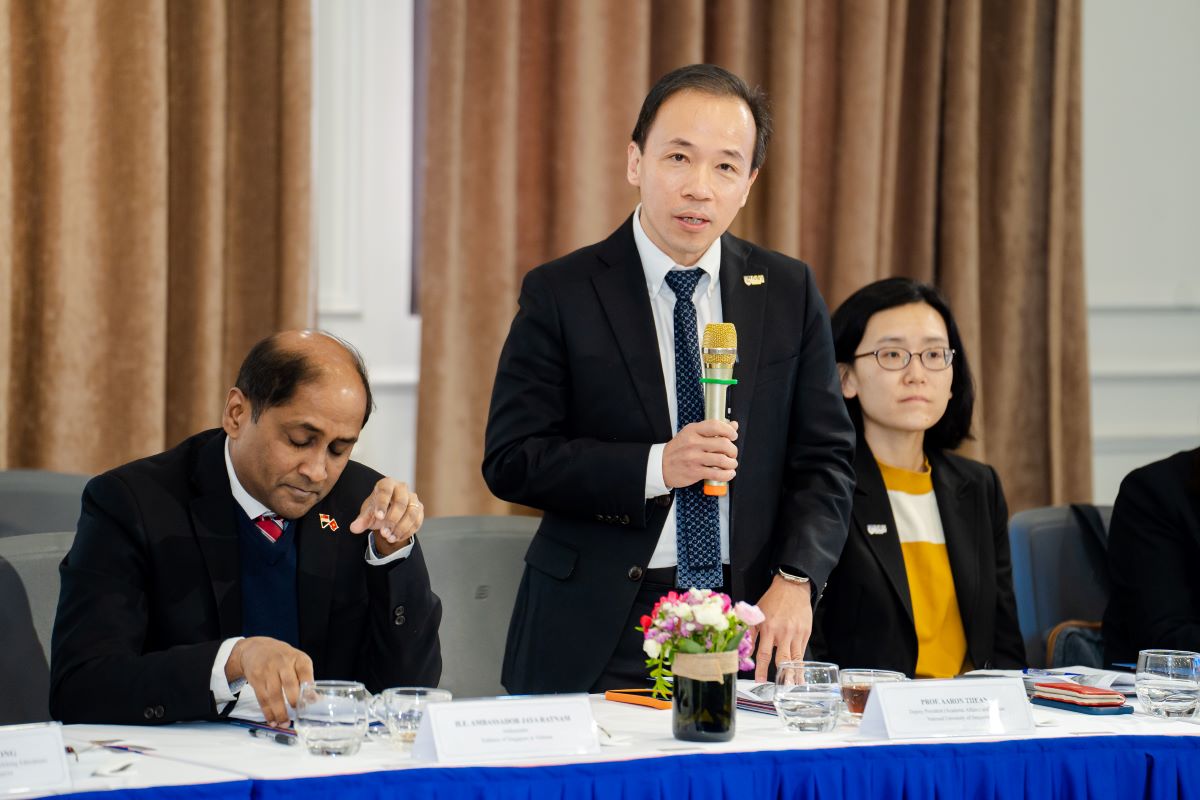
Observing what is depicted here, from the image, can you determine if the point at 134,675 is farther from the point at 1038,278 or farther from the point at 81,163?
the point at 1038,278

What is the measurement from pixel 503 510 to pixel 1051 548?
4.88 feet

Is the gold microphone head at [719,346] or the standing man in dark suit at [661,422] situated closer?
the gold microphone head at [719,346]

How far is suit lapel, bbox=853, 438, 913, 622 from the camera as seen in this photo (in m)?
3.03

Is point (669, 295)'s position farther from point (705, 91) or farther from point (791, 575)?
point (791, 575)

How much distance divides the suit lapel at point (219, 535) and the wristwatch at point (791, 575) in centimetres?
88

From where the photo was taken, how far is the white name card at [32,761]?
1.60 m

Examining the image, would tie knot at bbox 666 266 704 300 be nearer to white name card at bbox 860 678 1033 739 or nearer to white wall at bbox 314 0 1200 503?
white name card at bbox 860 678 1033 739

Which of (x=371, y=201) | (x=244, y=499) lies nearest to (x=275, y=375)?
(x=244, y=499)

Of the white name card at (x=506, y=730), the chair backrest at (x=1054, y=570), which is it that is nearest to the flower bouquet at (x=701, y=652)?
the white name card at (x=506, y=730)

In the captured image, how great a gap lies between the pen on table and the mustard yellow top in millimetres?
1526

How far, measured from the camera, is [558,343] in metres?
2.58

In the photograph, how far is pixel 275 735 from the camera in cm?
192

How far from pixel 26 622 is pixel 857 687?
1438 millimetres

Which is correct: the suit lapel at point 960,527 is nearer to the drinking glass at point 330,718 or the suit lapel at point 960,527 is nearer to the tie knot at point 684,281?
the tie knot at point 684,281
